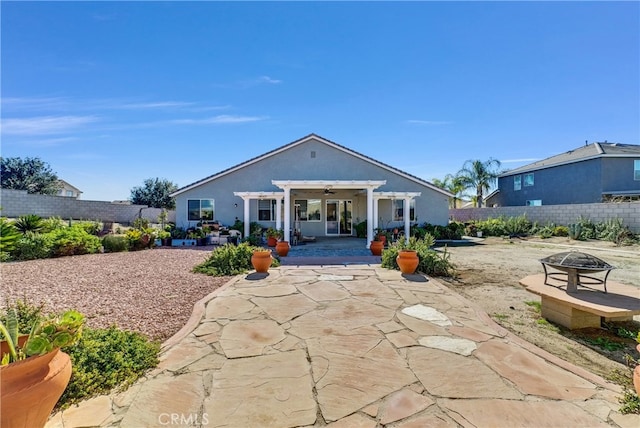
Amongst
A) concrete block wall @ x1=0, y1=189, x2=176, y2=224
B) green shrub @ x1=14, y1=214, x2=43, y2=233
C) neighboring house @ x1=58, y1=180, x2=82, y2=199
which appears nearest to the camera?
green shrub @ x1=14, y1=214, x2=43, y2=233

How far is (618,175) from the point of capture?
22750 millimetres

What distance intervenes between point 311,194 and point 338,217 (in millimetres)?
2608

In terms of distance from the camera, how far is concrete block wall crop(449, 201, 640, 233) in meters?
16.5

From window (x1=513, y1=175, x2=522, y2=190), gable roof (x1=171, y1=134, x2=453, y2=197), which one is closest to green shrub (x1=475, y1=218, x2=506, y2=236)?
gable roof (x1=171, y1=134, x2=453, y2=197)

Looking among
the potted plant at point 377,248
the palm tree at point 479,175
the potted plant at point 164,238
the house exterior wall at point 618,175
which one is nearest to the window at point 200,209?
the potted plant at point 164,238

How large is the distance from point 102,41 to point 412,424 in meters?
12.6

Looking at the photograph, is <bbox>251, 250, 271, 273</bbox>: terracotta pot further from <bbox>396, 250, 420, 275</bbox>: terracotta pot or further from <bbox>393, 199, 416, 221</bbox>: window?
<bbox>393, 199, 416, 221</bbox>: window

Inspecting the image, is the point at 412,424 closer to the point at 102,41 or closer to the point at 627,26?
the point at 102,41

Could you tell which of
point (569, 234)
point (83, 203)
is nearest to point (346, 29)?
point (569, 234)

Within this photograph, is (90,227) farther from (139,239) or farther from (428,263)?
(428,263)

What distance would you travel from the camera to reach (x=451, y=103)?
16.0 m

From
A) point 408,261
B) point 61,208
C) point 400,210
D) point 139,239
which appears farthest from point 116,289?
point 61,208

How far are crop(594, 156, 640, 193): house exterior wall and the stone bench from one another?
24465 mm

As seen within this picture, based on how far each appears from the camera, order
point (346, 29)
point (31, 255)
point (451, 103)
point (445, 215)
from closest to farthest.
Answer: point (31, 255)
point (346, 29)
point (451, 103)
point (445, 215)
